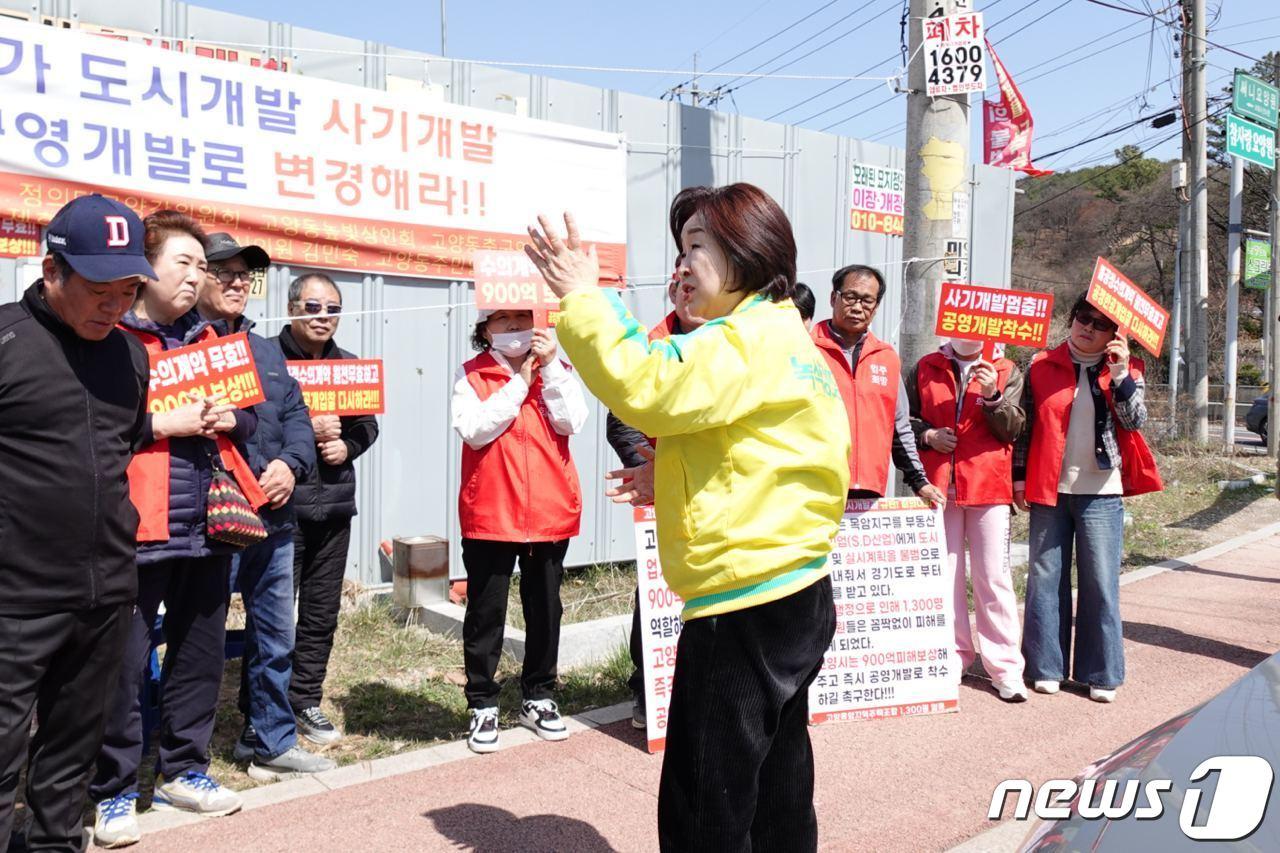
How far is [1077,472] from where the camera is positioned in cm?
536

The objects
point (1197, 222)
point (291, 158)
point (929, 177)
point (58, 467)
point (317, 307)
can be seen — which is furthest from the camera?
point (1197, 222)

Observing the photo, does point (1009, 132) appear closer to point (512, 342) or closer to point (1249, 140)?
point (1249, 140)

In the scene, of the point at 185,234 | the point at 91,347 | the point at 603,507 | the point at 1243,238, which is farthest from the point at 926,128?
the point at 1243,238

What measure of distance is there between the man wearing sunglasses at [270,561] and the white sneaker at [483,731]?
591 millimetres

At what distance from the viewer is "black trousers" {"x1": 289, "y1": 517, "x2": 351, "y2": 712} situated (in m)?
4.61

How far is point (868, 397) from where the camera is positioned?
5004 millimetres

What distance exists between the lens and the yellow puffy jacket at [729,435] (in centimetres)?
225

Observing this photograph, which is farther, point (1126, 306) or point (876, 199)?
point (876, 199)

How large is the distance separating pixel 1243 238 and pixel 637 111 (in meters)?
15.8

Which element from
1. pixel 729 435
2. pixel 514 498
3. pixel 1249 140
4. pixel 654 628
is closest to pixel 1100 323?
pixel 654 628

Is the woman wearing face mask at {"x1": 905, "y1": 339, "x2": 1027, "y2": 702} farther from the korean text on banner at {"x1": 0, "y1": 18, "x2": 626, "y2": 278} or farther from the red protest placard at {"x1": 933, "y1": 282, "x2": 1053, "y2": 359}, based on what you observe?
the korean text on banner at {"x1": 0, "y1": 18, "x2": 626, "y2": 278}

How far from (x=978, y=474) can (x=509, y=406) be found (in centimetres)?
249

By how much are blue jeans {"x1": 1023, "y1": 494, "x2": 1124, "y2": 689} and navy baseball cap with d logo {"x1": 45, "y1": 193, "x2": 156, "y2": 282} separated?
14.7 ft

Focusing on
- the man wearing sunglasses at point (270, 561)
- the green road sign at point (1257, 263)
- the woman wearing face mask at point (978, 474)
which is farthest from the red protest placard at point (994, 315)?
the green road sign at point (1257, 263)
